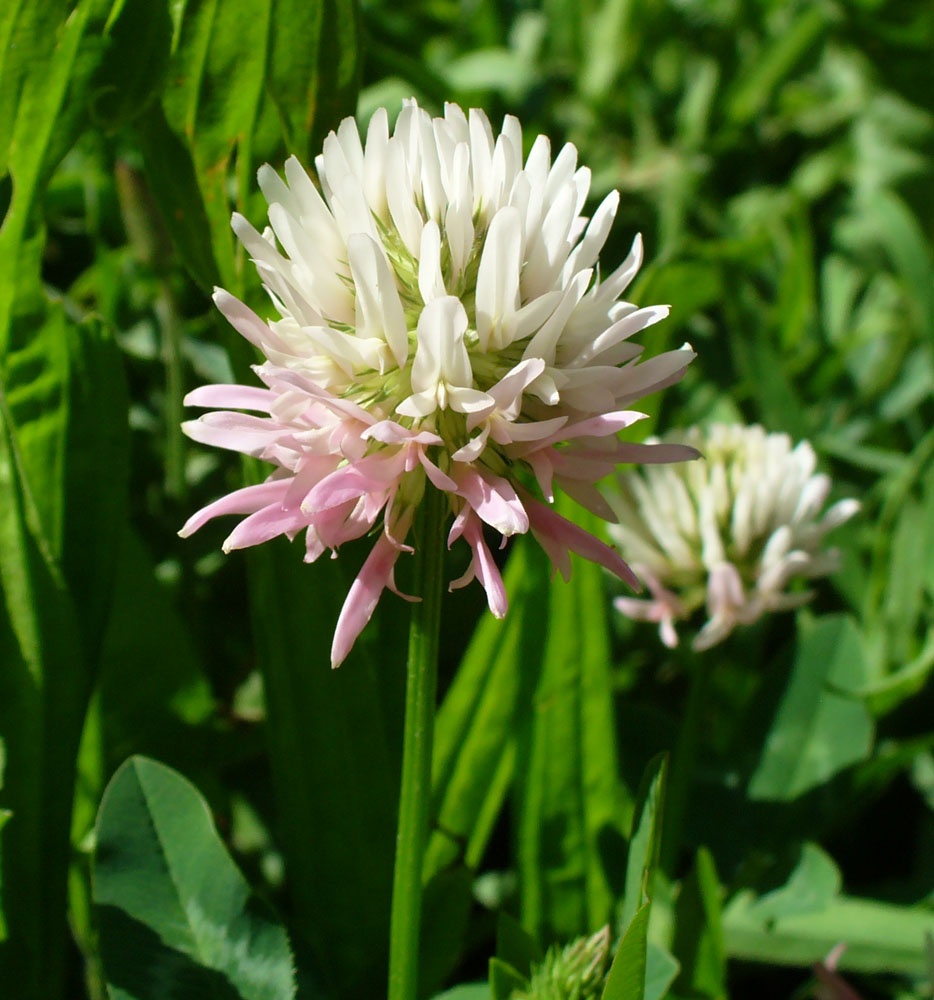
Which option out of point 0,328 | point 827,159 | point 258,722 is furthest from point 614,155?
point 0,328

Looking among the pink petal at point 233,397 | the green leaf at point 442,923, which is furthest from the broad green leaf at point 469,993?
the pink petal at point 233,397

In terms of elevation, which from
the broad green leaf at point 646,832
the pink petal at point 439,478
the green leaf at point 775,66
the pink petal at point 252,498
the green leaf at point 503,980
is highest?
the green leaf at point 775,66

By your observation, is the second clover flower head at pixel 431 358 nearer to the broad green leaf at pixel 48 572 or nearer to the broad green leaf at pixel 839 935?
the broad green leaf at pixel 48 572

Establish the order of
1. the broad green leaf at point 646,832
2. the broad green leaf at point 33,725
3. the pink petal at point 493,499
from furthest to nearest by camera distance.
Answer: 1. the broad green leaf at point 33,725
2. the broad green leaf at point 646,832
3. the pink petal at point 493,499

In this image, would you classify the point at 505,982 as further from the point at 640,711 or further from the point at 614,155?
the point at 614,155

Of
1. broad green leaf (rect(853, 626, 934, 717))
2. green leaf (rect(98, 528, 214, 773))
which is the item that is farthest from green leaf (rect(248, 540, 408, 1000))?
broad green leaf (rect(853, 626, 934, 717))

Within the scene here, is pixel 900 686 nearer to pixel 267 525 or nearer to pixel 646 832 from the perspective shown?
pixel 646 832

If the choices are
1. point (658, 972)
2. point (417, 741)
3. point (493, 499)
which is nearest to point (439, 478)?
point (493, 499)
